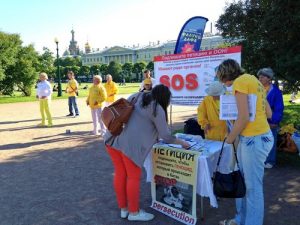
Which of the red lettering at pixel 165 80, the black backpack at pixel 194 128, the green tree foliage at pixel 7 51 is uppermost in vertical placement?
the green tree foliage at pixel 7 51

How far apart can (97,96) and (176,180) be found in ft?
20.3

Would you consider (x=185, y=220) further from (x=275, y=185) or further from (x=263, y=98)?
(x=275, y=185)

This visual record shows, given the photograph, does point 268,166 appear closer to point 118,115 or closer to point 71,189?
point 71,189

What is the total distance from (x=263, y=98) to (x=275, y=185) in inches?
106

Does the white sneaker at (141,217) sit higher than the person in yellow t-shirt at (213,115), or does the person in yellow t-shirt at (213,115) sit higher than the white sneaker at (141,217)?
the person in yellow t-shirt at (213,115)

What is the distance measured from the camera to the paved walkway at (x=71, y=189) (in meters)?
4.57

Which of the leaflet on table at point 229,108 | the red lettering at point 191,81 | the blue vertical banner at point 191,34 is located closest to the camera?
the leaflet on table at point 229,108

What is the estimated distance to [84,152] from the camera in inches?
332

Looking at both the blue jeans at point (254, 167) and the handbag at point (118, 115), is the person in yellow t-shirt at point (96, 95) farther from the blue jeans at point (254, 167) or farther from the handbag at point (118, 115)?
the blue jeans at point (254, 167)

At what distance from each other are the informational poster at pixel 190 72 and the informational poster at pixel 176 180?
2.11m

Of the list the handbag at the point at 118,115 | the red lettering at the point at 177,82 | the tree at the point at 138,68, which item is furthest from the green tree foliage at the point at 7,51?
the tree at the point at 138,68

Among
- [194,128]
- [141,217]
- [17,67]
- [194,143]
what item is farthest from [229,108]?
[17,67]

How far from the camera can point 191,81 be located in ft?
20.9

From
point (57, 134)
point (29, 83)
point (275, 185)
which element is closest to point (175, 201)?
point (275, 185)
